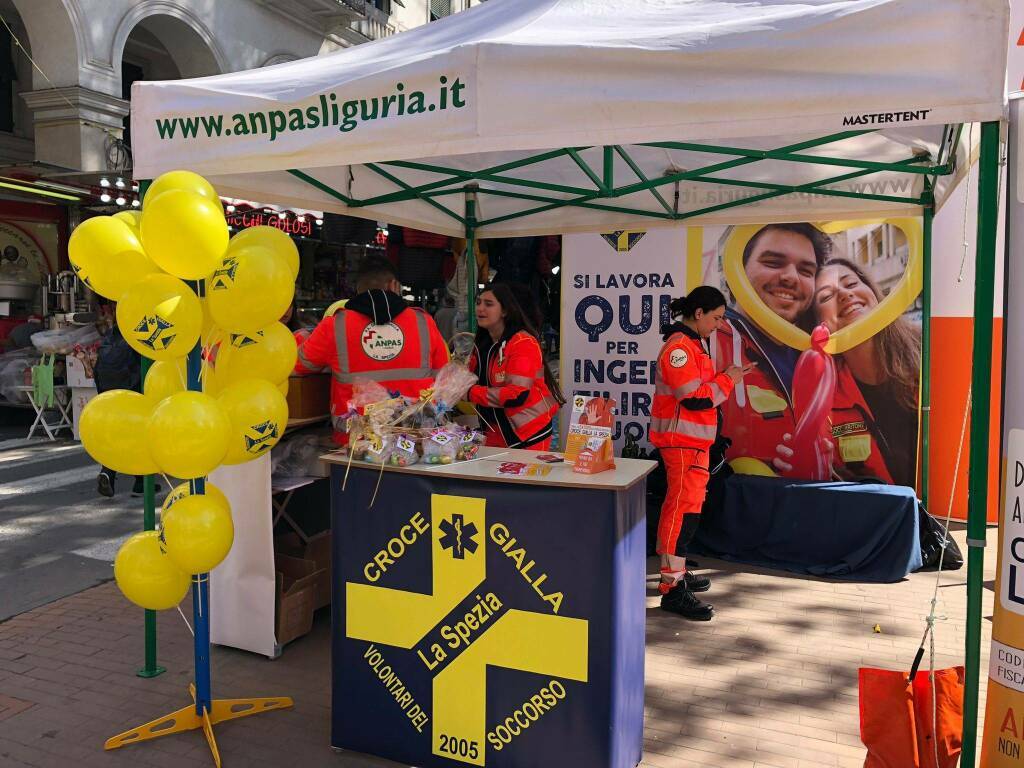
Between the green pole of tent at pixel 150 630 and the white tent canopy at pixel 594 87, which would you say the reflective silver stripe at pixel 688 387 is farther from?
the green pole of tent at pixel 150 630

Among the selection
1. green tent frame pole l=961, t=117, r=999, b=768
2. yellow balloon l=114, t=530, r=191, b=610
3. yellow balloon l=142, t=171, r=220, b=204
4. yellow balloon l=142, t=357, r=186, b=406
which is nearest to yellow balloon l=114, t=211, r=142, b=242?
yellow balloon l=142, t=171, r=220, b=204

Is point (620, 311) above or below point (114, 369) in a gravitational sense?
above

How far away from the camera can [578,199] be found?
211 inches

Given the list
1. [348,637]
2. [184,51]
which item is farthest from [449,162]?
[184,51]

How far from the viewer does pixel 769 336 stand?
6727 mm

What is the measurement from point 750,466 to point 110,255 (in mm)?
5298

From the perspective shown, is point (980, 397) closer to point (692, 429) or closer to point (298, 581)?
point (692, 429)

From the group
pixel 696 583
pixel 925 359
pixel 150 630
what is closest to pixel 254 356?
pixel 150 630

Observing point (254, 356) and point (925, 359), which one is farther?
point (925, 359)

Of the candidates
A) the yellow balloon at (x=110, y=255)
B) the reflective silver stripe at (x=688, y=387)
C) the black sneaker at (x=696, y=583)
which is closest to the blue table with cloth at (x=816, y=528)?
the black sneaker at (x=696, y=583)

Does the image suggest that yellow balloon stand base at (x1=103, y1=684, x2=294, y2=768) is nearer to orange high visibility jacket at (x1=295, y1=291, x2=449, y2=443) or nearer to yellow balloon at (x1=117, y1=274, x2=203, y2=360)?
orange high visibility jacket at (x1=295, y1=291, x2=449, y2=443)

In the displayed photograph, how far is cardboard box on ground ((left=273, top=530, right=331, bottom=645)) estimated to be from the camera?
417 cm

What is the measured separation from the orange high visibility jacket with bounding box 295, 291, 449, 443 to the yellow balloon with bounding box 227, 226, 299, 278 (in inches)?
39.6

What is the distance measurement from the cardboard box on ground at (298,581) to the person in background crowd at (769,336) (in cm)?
369
